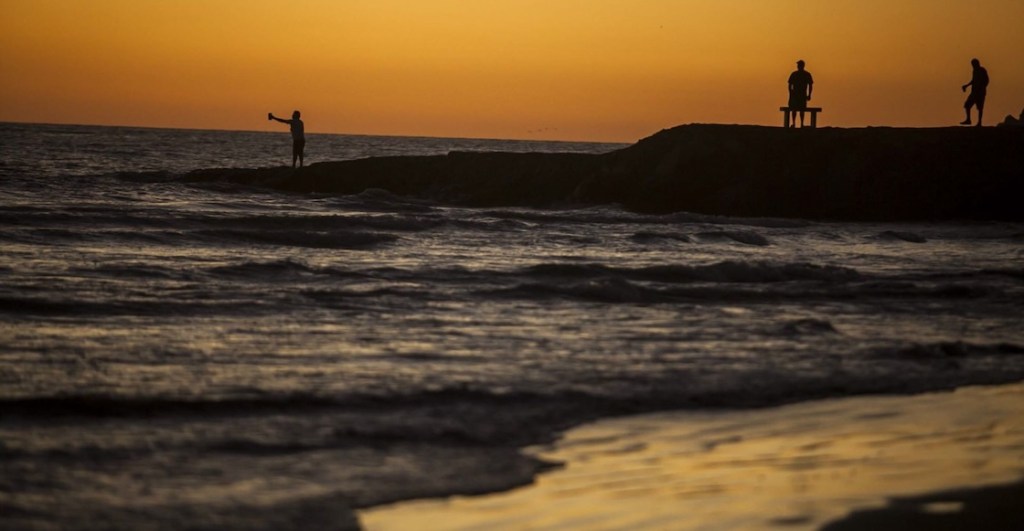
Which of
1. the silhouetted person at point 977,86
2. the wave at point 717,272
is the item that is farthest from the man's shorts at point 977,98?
the wave at point 717,272

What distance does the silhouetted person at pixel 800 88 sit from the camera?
29031 mm

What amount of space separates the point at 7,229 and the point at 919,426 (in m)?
A: 18.5

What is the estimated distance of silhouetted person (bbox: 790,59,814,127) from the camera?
29.0 m

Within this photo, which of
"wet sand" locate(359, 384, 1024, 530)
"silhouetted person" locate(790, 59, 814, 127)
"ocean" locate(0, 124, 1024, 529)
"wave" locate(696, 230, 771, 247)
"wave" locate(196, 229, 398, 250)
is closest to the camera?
"wet sand" locate(359, 384, 1024, 530)

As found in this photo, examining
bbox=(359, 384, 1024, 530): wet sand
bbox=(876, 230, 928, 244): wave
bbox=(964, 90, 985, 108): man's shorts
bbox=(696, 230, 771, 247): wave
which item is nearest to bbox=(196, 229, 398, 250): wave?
bbox=(696, 230, 771, 247): wave

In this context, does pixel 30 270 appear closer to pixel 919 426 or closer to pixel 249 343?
pixel 249 343

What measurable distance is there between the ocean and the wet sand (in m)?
0.30

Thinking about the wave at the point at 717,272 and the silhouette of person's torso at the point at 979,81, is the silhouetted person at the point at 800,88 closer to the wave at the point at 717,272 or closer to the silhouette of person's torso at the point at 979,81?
the silhouette of person's torso at the point at 979,81

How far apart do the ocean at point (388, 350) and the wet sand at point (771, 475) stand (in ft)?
1.00

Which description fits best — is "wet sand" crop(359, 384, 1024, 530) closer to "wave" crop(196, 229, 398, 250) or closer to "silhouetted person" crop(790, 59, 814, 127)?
"wave" crop(196, 229, 398, 250)

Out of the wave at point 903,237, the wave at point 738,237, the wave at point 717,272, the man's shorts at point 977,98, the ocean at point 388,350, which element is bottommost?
the ocean at point 388,350

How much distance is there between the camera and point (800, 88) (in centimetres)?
2995

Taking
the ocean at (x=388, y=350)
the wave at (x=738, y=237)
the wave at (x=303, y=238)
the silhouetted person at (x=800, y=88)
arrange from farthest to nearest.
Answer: the silhouetted person at (x=800, y=88)
the wave at (x=738, y=237)
the wave at (x=303, y=238)
the ocean at (x=388, y=350)

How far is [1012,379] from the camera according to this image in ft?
29.9
